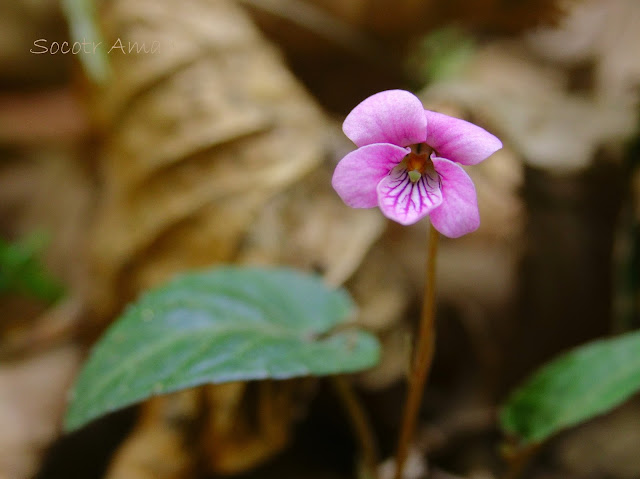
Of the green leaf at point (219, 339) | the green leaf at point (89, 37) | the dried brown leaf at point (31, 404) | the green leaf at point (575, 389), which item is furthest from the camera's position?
the green leaf at point (89, 37)

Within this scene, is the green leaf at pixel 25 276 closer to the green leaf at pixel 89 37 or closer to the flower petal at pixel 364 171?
the green leaf at pixel 89 37

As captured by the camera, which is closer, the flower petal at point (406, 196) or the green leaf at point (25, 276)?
the flower petal at point (406, 196)

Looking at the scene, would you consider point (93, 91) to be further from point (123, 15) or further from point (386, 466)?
point (386, 466)

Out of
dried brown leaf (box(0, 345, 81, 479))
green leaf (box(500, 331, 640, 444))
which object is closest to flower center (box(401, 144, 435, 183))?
green leaf (box(500, 331, 640, 444))

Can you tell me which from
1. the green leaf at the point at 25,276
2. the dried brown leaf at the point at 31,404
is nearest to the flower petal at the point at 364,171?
the dried brown leaf at the point at 31,404

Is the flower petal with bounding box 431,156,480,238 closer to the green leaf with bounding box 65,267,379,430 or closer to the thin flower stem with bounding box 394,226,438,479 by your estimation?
the thin flower stem with bounding box 394,226,438,479

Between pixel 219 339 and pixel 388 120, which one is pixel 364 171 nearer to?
pixel 388 120

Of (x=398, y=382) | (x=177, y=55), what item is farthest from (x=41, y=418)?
(x=177, y=55)
